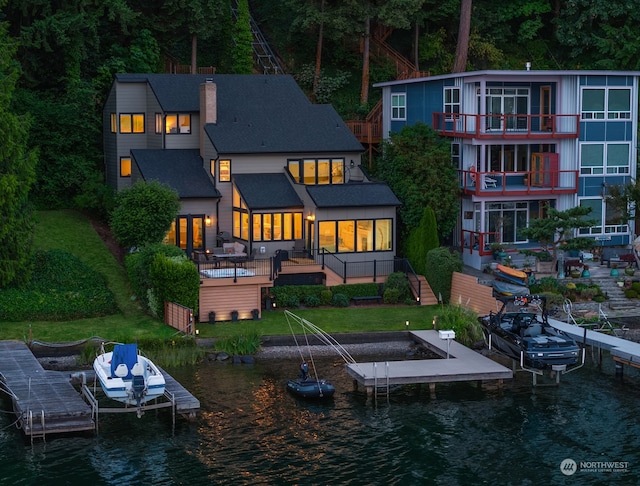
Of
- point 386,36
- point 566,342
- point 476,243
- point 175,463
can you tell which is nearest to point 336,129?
point 476,243

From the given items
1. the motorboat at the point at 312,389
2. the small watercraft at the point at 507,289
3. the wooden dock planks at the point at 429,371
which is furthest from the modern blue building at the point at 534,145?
the motorboat at the point at 312,389

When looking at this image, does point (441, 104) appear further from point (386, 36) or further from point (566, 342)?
point (566, 342)

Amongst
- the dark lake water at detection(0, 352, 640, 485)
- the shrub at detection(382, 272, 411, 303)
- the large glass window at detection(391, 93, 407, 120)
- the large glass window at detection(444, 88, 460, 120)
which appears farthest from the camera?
the large glass window at detection(391, 93, 407, 120)

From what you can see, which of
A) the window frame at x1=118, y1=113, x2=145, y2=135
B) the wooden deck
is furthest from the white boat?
the window frame at x1=118, y1=113, x2=145, y2=135

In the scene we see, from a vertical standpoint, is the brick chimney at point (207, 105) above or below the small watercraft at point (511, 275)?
above

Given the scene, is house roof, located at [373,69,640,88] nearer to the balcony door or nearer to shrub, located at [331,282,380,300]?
the balcony door

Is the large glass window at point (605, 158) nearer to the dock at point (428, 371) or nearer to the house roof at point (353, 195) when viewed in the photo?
the house roof at point (353, 195)
